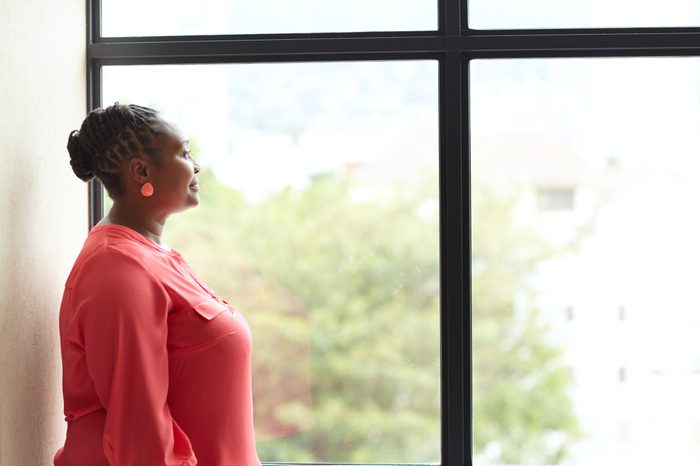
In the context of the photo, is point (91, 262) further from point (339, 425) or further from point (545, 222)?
point (545, 222)

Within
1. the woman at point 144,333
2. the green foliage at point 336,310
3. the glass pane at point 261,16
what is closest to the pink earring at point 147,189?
the woman at point 144,333

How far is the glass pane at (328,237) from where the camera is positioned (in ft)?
8.16

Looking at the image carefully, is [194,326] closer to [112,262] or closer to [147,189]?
[112,262]

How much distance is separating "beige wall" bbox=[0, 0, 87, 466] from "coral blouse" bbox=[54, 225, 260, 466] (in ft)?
0.47

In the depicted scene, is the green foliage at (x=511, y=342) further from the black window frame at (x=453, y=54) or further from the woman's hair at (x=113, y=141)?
the woman's hair at (x=113, y=141)

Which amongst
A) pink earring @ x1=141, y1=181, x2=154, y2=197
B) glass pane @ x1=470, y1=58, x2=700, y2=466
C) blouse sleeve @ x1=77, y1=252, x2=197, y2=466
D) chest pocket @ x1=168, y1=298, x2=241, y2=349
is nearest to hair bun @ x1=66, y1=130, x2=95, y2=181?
pink earring @ x1=141, y1=181, x2=154, y2=197

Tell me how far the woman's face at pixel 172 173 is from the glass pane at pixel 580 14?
950mm

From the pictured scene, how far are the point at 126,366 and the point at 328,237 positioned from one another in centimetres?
86

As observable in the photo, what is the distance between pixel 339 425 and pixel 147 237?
0.86 metres

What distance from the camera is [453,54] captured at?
7.97 ft

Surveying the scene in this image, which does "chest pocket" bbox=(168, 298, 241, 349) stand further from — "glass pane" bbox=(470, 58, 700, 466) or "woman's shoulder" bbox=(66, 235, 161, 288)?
"glass pane" bbox=(470, 58, 700, 466)

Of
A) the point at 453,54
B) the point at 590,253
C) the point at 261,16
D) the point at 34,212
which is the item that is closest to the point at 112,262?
the point at 34,212

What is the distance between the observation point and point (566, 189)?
246 cm

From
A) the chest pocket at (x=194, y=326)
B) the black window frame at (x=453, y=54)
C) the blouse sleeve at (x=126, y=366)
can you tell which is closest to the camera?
the blouse sleeve at (x=126, y=366)
